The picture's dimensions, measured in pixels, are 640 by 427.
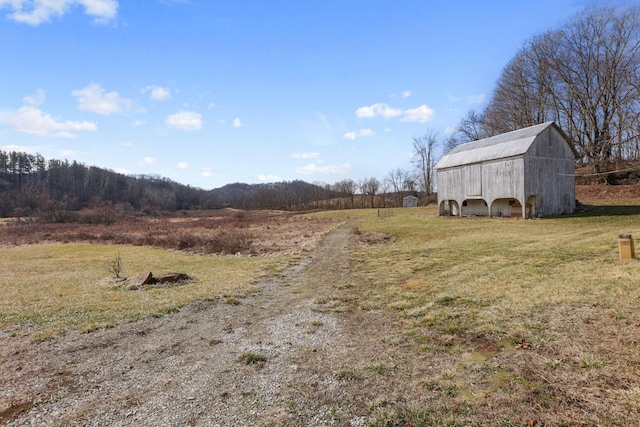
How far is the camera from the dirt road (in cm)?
382

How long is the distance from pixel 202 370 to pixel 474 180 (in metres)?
28.0

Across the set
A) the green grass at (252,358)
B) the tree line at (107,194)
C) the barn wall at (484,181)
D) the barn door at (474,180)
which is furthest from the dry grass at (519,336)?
the tree line at (107,194)

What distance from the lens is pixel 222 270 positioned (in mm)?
14188

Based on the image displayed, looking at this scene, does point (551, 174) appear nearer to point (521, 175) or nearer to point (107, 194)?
point (521, 175)

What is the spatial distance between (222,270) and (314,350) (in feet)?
31.4

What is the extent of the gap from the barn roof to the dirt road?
22.8m

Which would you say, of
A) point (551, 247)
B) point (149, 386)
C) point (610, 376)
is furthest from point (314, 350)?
point (551, 247)

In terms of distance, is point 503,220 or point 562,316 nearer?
point 562,316

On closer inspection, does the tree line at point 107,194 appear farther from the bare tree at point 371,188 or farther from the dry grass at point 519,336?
the dry grass at point 519,336

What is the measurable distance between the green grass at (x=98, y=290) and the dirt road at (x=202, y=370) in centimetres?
90

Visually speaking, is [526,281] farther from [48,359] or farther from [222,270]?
[222,270]

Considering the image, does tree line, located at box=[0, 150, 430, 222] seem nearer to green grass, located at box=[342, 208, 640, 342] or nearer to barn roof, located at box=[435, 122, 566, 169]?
barn roof, located at box=[435, 122, 566, 169]

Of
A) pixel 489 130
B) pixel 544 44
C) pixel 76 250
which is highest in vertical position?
pixel 544 44

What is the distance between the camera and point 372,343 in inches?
224
